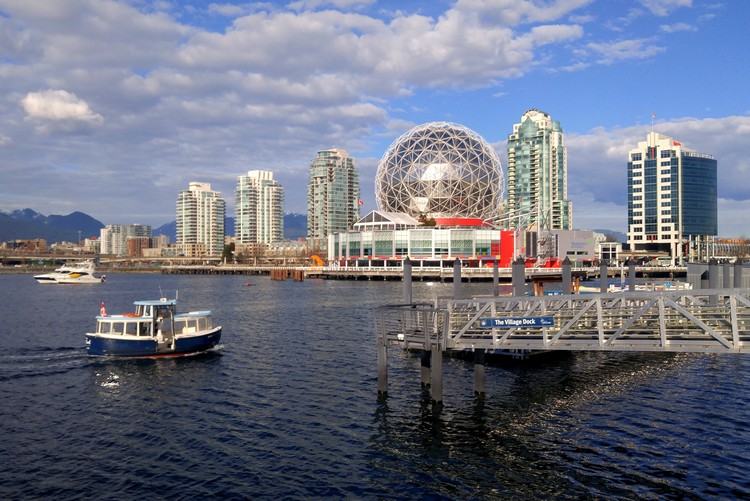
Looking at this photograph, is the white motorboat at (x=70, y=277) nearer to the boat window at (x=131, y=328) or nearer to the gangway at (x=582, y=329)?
the boat window at (x=131, y=328)

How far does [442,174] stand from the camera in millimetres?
162500

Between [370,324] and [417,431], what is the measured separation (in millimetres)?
35239

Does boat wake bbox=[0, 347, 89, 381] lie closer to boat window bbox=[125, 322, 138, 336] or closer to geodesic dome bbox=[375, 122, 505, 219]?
boat window bbox=[125, 322, 138, 336]

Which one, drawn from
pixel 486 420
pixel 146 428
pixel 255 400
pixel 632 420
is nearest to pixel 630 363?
pixel 632 420

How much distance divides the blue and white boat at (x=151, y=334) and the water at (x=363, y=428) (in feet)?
3.39

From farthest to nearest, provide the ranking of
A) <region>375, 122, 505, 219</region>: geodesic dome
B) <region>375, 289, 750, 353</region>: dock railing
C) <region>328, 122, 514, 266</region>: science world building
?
<region>375, 122, 505, 219</region>: geodesic dome → <region>328, 122, 514, 266</region>: science world building → <region>375, 289, 750, 353</region>: dock railing

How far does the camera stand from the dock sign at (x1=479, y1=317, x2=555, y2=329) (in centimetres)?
2581

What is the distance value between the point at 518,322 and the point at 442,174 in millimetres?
138507

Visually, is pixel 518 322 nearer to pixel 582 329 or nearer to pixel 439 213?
pixel 582 329

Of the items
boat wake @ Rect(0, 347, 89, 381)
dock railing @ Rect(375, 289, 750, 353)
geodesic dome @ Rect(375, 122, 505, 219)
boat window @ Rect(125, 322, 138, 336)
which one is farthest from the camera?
geodesic dome @ Rect(375, 122, 505, 219)

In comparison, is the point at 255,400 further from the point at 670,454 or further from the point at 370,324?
the point at 370,324

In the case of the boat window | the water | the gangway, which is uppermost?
the gangway

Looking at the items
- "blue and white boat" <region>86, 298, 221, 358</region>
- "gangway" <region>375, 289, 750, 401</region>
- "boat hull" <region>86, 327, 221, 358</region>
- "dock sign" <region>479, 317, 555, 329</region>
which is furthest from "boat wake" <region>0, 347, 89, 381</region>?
"dock sign" <region>479, 317, 555, 329</region>

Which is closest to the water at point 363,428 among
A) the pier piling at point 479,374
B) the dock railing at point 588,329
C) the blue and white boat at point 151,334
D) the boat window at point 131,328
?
the pier piling at point 479,374
